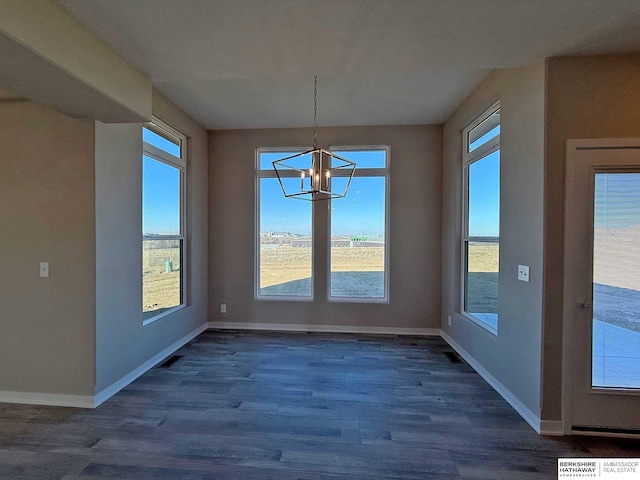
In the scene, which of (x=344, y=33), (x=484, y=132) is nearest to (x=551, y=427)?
(x=484, y=132)

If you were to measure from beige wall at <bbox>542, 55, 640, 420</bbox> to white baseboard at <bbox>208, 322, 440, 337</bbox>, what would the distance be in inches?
88.8

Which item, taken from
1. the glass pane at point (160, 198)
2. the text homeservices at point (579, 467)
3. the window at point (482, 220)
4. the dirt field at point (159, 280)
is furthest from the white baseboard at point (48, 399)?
the window at point (482, 220)

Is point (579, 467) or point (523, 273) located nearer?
point (579, 467)

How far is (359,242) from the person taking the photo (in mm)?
4711

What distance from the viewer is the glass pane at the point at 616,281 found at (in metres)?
2.28

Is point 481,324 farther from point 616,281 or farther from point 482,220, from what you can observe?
point 616,281

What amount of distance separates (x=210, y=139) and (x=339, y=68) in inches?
119

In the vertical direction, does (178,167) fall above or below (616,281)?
above

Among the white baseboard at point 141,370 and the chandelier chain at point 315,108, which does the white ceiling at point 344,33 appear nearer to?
the chandelier chain at point 315,108

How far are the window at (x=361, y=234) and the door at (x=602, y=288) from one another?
2.53 metres

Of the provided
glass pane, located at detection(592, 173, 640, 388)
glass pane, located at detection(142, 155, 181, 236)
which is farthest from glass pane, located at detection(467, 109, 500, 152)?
glass pane, located at detection(142, 155, 181, 236)

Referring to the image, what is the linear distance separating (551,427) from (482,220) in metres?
2.02

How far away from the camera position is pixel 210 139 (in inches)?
189

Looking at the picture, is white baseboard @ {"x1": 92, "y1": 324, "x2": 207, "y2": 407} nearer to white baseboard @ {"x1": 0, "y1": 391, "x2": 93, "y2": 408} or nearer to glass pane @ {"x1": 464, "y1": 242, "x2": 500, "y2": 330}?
white baseboard @ {"x1": 0, "y1": 391, "x2": 93, "y2": 408}
